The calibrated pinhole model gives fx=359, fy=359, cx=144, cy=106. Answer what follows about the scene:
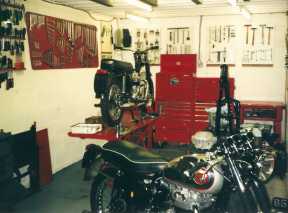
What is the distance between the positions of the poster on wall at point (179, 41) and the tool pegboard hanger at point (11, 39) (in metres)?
3.63

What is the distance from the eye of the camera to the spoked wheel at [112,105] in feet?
15.4

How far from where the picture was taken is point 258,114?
21.7ft

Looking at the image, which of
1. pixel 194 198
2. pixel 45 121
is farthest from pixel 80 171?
pixel 194 198

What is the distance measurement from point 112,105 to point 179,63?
284cm

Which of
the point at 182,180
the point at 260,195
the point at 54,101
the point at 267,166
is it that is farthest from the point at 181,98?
the point at 260,195

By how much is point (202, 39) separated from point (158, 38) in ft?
3.17

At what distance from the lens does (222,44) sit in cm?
747

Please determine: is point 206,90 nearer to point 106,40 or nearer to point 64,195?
point 106,40

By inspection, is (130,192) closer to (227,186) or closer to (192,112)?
(227,186)

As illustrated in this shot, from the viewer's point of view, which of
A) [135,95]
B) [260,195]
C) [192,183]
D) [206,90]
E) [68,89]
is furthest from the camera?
[206,90]

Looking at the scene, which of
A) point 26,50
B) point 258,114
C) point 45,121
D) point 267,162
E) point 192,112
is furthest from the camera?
point 192,112

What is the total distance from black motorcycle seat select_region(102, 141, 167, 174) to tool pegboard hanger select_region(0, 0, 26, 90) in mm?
1917

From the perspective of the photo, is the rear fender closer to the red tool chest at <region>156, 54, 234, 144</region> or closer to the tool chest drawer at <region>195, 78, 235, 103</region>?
the red tool chest at <region>156, 54, 234, 144</region>

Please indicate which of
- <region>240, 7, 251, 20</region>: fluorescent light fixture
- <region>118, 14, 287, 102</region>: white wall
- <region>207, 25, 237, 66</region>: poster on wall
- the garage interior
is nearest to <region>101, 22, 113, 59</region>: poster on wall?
the garage interior
